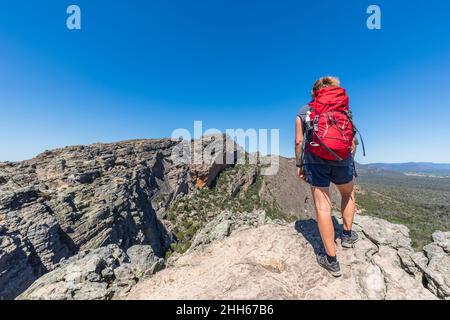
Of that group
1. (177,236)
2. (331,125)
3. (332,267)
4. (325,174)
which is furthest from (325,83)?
(177,236)

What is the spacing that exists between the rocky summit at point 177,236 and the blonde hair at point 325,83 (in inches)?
126

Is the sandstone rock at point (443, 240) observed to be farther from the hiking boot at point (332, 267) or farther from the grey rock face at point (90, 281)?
the grey rock face at point (90, 281)

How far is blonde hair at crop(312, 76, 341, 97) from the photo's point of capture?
3.93 metres

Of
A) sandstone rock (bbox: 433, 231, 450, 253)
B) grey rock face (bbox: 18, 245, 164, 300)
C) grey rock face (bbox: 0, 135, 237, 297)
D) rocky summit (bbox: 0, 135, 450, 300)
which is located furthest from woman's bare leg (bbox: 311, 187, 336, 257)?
grey rock face (bbox: 0, 135, 237, 297)

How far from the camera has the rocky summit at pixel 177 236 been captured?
395cm

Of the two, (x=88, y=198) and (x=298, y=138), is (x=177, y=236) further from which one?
(x=298, y=138)

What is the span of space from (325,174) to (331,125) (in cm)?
82

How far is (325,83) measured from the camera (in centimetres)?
398

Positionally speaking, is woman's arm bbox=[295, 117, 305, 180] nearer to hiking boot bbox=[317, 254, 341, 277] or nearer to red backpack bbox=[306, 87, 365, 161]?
red backpack bbox=[306, 87, 365, 161]

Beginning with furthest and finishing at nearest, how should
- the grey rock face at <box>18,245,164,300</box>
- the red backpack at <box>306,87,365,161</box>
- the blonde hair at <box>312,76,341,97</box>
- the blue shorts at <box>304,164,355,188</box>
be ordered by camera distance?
the grey rock face at <box>18,245,164,300</box>
the blonde hair at <box>312,76,341,97</box>
the blue shorts at <box>304,164,355,188</box>
the red backpack at <box>306,87,365,161</box>

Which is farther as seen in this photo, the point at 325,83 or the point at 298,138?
the point at 325,83

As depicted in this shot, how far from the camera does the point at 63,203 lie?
27328mm

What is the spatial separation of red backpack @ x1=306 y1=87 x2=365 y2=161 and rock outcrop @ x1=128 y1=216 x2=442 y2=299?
6.97 ft
